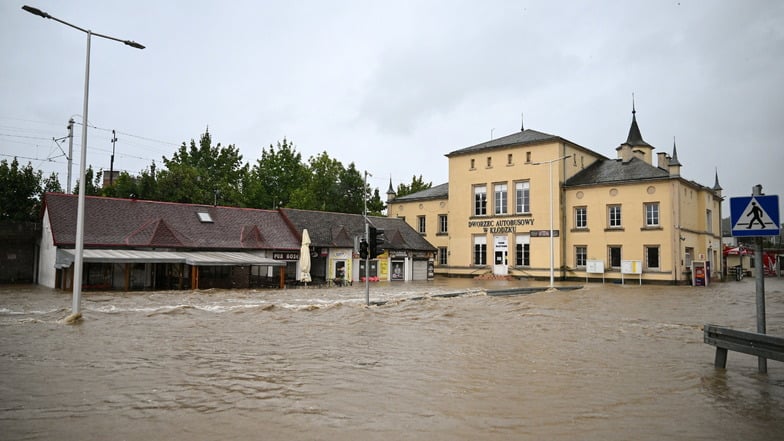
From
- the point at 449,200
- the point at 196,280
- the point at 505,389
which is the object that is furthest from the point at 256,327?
the point at 449,200

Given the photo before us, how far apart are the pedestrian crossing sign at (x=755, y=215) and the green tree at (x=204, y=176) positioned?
48.1m

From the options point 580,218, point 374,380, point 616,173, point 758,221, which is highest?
point 616,173

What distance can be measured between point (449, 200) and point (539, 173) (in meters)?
9.61

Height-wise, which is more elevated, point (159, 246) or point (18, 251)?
point (159, 246)

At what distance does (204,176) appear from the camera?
189 ft

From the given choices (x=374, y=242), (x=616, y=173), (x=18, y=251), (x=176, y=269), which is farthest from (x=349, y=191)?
(x=374, y=242)

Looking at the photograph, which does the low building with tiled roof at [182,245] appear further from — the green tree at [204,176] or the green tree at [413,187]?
the green tree at [413,187]

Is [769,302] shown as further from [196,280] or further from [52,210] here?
[52,210]

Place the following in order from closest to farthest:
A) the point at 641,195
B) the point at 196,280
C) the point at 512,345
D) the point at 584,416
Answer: the point at 584,416 < the point at 512,345 < the point at 196,280 < the point at 641,195

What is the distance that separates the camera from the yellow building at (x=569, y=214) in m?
41.2

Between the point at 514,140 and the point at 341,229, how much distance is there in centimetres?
1795

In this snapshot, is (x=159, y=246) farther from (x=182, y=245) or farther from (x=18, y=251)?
(x=18, y=251)

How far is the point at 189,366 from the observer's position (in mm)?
9695

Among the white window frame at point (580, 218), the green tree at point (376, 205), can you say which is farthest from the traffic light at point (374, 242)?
the green tree at point (376, 205)
